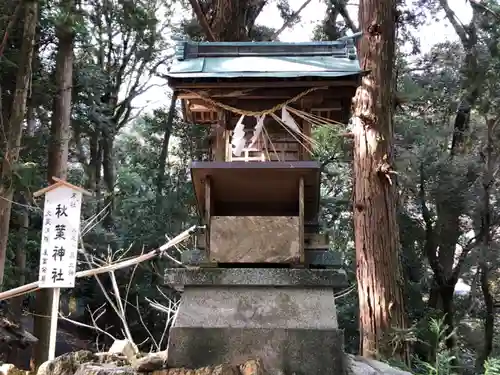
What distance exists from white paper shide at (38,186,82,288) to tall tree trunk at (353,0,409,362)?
3.38m

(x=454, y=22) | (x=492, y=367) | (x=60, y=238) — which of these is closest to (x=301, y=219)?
(x=492, y=367)

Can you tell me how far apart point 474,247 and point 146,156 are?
9432 mm

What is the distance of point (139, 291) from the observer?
12.3 meters

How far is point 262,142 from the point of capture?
4.43 m

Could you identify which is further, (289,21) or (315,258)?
(289,21)

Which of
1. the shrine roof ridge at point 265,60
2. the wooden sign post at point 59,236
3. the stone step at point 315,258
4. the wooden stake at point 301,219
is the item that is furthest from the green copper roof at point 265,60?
the wooden sign post at point 59,236

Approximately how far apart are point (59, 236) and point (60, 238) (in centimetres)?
2

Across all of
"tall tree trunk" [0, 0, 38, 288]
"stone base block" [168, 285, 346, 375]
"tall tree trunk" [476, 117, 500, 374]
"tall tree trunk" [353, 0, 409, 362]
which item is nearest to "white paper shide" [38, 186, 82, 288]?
"tall tree trunk" [0, 0, 38, 288]

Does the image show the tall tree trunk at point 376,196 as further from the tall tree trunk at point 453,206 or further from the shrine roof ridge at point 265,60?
the tall tree trunk at point 453,206

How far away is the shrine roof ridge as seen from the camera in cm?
A: 420

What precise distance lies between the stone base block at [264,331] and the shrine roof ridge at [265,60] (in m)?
1.79

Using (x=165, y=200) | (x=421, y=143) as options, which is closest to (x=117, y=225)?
(x=165, y=200)

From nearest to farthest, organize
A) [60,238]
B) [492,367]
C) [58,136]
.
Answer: [492,367], [60,238], [58,136]

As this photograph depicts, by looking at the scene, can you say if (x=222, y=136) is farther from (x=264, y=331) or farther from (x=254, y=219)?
(x=264, y=331)
